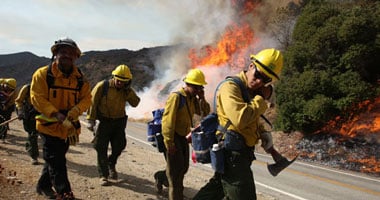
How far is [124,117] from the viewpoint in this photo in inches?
266

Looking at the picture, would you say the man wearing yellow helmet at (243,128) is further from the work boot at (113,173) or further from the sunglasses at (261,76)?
the work boot at (113,173)

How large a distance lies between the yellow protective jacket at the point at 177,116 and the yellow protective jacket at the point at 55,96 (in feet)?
3.69

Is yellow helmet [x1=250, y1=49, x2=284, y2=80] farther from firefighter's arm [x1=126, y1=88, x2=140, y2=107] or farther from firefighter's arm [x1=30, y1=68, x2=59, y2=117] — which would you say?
firefighter's arm [x1=126, y1=88, x2=140, y2=107]

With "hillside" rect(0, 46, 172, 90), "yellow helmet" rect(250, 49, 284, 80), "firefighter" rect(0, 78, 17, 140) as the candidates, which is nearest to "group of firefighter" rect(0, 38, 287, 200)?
"yellow helmet" rect(250, 49, 284, 80)

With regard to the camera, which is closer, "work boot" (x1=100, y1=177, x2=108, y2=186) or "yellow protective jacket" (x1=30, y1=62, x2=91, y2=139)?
"yellow protective jacket" (x1=30, y1=62, x2=91, y2=139)

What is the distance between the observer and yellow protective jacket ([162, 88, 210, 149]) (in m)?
5.14

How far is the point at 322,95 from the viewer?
53.4ft

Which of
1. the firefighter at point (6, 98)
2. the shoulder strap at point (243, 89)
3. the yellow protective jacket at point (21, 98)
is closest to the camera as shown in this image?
the shoulder strap at point (243, 89)

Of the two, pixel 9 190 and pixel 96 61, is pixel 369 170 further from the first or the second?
pixel 96 61

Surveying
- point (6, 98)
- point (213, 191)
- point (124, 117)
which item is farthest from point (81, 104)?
point (6, 98)

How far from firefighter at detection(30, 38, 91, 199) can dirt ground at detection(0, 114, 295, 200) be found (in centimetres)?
82

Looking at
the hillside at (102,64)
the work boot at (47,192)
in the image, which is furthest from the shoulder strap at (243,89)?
the hillside at (102,64)

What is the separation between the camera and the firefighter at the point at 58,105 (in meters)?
4.61

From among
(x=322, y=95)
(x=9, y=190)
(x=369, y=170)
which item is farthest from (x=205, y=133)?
(x=322, y=95)
